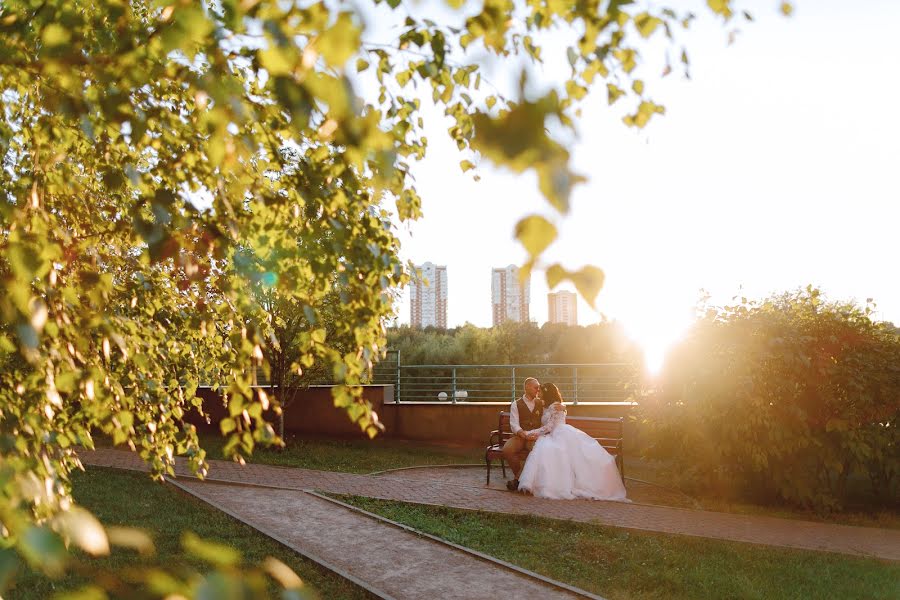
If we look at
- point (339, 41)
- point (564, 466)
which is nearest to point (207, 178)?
point (339, 41)

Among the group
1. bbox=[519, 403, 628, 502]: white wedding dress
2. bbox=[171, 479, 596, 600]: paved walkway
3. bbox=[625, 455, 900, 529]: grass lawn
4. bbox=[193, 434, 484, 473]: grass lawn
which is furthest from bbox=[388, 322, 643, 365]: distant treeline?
bbox=[171, 479, 596, 600]: paved walkway

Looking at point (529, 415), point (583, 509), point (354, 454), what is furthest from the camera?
point (354, 454)

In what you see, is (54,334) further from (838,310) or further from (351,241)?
(838,310)

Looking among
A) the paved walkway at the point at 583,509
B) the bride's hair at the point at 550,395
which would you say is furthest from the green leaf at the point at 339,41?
the bride's hair at the point at 550,395

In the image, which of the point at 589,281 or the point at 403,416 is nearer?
the point at 589,281

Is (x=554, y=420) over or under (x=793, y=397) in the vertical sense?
under

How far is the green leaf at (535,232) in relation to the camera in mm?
1230

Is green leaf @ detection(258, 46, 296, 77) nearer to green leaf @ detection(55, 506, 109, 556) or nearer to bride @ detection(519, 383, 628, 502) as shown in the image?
green leaf @ detection(55, 506, 109, 556)

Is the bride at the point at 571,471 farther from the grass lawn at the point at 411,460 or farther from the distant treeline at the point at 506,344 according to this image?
the distant treeline at the point at 506,344

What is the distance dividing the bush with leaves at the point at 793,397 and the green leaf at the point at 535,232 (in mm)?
9272

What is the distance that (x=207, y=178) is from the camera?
2.99m

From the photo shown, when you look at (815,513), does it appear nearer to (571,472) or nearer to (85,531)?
(571,472)

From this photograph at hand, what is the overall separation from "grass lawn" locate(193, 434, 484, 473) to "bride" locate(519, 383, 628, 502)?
10.9ft

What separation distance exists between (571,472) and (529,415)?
171 cm
